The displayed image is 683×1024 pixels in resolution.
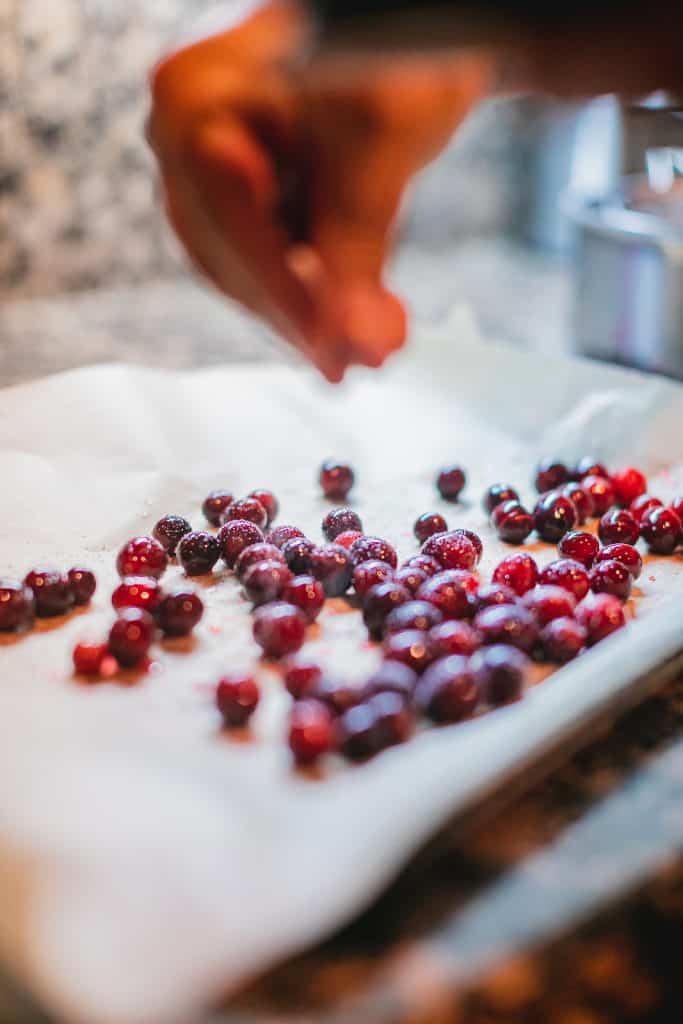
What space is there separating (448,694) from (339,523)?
1.19 ft

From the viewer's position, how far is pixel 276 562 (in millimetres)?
941

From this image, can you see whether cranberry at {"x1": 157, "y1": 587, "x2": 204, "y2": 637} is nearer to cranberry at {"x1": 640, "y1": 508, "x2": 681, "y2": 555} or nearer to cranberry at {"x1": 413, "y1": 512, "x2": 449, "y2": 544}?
cranberry at {"x1": 413, "y1": 512, "x2": 449, "y2": 544}

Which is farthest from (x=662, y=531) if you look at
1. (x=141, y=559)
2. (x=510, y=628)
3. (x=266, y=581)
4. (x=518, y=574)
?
(x=141, y=559)

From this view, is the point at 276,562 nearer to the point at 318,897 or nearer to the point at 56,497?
the point at 56,497

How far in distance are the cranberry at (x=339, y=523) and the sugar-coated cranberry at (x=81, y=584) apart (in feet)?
0.78

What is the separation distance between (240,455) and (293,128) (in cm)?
75

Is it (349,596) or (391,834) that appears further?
(349,596)

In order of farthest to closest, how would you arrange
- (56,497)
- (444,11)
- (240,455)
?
1. (240,455)
2. (56,497)
3. (444,11)

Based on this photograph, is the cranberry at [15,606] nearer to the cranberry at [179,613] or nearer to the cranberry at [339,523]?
the cranberry at [179,613]

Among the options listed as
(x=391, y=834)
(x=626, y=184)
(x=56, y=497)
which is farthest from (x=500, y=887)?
(x=626, y=184)

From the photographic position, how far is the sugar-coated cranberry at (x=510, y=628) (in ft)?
2.66

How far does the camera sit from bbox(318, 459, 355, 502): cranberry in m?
1.15

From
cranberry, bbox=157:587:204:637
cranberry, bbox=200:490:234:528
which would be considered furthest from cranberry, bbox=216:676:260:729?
cranberry, bbox=200:490:234:528

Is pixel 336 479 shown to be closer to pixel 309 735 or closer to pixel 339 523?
pixel 339 523
